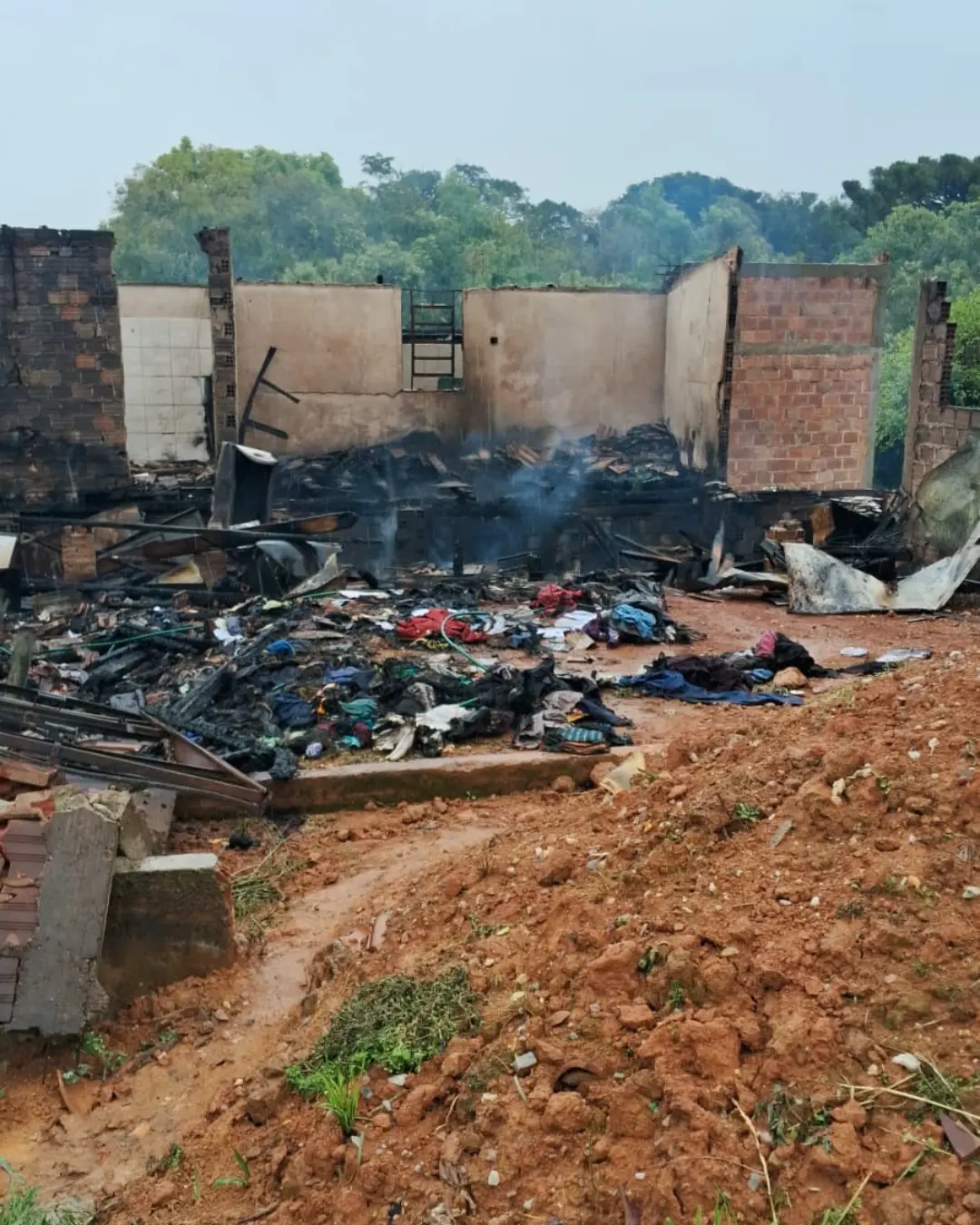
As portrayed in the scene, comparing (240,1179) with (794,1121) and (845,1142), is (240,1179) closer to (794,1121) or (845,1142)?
(794,1121)

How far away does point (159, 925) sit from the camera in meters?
4.62

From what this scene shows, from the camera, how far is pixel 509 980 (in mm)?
3326

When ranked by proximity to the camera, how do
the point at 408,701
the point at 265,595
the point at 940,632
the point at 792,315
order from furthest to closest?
the point at 792,315 < the point at 265,595 < the point at 940,632 < the point at 408,701

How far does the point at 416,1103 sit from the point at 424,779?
12.2ft

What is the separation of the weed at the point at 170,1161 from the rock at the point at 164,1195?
4.0 inches

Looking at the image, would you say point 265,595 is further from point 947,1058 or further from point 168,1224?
point 947,1058

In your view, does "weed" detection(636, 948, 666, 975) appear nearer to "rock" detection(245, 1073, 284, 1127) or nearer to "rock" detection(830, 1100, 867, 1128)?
"rock" detection(830, 1100, 867, 1128)

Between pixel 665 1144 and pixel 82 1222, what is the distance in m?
1.95

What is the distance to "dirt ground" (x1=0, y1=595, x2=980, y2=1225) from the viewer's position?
8.13 feet

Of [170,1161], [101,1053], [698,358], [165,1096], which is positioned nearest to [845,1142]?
[170,1161]

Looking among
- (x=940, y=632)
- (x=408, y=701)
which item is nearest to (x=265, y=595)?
(x=408, y=701)

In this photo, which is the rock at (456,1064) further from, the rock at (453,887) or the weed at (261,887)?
the weed at (261,887)

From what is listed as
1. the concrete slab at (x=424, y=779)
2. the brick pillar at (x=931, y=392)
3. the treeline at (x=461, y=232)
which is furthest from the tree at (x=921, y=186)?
the concrete slab at (x=424, y=779)

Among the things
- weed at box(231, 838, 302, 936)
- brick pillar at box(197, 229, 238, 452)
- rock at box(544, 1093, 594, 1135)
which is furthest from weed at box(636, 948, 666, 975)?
brick pillar at box(197, 229, 238, 452)
